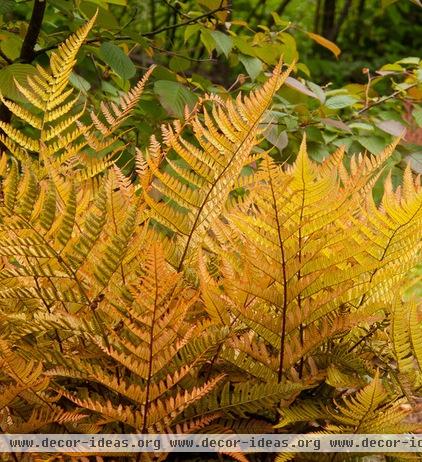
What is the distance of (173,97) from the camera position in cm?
143

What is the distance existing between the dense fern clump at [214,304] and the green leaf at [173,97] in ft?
2.52

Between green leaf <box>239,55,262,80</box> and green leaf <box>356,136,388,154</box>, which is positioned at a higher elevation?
green leaf <box>239,55,262,80</box>

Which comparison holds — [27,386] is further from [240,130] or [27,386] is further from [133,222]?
[240,130]

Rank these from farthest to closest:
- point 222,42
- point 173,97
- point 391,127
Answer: point 391,127, point 222,42, point 173,97

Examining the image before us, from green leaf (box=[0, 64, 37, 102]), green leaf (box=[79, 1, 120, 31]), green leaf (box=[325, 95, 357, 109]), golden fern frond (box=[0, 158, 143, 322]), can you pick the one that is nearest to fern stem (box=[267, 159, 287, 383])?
golden fern frond (box=[0, 158, 143, 322])

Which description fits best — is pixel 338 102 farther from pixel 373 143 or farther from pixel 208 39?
pixel 208 39

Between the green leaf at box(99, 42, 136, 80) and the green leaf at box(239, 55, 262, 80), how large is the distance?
36cm

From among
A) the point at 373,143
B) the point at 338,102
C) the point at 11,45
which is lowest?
the point at 373,143

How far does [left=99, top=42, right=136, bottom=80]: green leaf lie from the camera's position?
4.68ft

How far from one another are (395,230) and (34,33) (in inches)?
43.9

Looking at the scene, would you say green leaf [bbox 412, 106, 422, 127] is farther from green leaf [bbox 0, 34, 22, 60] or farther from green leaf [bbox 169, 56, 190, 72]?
green leaf [bbox 0, 34, 22, 60]

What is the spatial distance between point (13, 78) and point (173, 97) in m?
0.33

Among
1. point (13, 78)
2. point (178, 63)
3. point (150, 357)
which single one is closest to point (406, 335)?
point (150, 357)

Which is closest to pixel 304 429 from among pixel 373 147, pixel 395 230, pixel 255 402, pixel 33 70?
pixel 255 402
